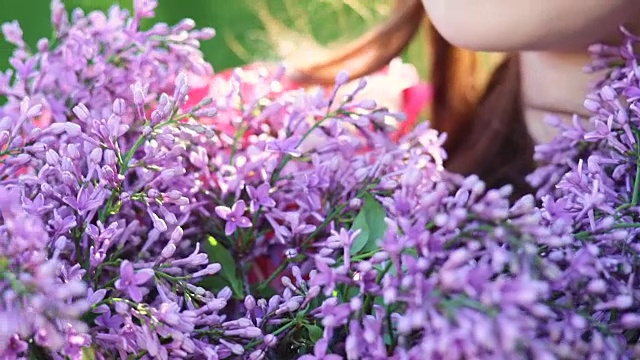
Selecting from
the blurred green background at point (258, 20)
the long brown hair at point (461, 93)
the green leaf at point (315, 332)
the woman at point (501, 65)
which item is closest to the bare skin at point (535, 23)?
the woman at point (501, 65)

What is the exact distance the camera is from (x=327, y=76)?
90 cm

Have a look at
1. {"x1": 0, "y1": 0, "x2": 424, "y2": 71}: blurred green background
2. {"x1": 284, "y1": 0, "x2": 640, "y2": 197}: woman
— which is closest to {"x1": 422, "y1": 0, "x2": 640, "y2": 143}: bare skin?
{"x1": 284, "y1": 0, "x2": 640, "y2": 197}: woman

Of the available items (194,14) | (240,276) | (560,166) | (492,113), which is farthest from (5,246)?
(194,14)

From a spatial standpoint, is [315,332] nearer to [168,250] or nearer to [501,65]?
[168,250]

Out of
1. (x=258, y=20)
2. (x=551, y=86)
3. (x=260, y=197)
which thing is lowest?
(x=258, y=20)

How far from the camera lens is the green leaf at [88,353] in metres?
0.31

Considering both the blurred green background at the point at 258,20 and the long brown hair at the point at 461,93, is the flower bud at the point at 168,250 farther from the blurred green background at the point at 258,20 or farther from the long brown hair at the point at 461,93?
the blurred green background at the point at 258,20

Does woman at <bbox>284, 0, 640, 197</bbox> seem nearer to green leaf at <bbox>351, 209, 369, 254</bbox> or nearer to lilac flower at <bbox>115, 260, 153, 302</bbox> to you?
green leaf at <bbox>351, 209, 369, 254</bbox>

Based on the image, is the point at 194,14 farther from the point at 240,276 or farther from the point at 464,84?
the point at 240,276

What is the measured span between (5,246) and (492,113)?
0.60 m

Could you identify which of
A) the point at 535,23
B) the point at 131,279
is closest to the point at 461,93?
the point at 535,23

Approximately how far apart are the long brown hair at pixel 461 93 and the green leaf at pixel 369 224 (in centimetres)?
33

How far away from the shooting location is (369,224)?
393mm

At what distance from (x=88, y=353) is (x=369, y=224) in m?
0.14
